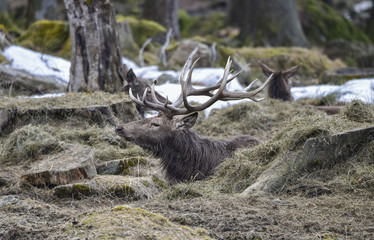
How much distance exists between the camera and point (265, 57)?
18.2 metres

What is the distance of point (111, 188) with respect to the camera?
6.44 metres

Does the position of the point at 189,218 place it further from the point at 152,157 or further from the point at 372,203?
the point at 152,157

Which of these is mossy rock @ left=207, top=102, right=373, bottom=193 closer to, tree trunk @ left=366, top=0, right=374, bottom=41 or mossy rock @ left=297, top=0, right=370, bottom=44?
mossy rock @ left=297, top=0, right=370, bottom=44

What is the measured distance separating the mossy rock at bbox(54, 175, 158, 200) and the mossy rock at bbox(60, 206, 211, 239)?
1546mm

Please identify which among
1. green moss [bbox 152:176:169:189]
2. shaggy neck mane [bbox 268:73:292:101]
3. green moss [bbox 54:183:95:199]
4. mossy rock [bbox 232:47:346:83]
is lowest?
mossy rock [bbox 232:47:346:83]

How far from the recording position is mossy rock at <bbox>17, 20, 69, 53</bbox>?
17.0 metres

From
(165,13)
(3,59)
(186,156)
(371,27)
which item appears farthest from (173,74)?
(371,27)

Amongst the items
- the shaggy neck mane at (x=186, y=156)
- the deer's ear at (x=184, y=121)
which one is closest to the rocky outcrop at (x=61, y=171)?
the shaggy neck mane at (x=186, y=156)

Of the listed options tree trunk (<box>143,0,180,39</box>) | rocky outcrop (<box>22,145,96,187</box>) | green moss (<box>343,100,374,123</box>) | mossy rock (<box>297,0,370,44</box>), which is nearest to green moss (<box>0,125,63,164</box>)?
rocky outcrop (<box>22,145,96,187</box>)

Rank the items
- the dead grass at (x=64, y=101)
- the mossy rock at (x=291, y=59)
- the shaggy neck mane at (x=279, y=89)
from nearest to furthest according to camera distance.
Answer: the dead grass at (x=64, y=101)
the shaggy neck mane at (x=279, y=89)
the mossy rock at (x=291, y=59)

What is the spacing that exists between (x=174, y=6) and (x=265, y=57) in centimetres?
623

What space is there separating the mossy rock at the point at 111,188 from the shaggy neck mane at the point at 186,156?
3.26 ft

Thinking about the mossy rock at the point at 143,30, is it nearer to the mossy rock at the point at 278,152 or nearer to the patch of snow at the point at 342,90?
the patch of snow at the point at 342,90

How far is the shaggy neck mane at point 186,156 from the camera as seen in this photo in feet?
25.2
